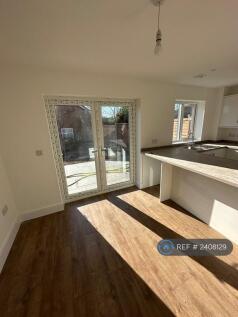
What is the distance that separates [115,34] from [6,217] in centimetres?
253

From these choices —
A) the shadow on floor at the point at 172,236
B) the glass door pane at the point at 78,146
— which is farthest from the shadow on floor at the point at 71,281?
the glass door pane at the point at 78,146

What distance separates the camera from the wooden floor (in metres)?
1.24

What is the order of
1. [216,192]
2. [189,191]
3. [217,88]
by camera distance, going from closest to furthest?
[216,192] → [189,191] → [217,88]

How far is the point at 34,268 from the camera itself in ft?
5.28

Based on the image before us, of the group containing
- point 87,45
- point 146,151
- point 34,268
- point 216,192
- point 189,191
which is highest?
point 87,45

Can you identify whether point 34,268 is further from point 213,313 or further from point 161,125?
point 161,125

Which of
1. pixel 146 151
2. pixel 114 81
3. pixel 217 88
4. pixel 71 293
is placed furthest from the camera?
pixel 217 88

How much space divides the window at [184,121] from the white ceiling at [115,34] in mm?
1519

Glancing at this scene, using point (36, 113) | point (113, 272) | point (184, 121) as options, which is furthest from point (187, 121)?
point (113, 272)

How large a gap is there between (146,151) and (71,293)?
238 cm

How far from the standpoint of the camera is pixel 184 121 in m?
3.73

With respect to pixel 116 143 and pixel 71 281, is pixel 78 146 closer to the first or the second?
pixel 116 143

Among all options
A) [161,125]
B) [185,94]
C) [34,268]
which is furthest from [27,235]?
[185,94]

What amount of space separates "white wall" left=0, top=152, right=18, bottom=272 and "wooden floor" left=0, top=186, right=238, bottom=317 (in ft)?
0.43
